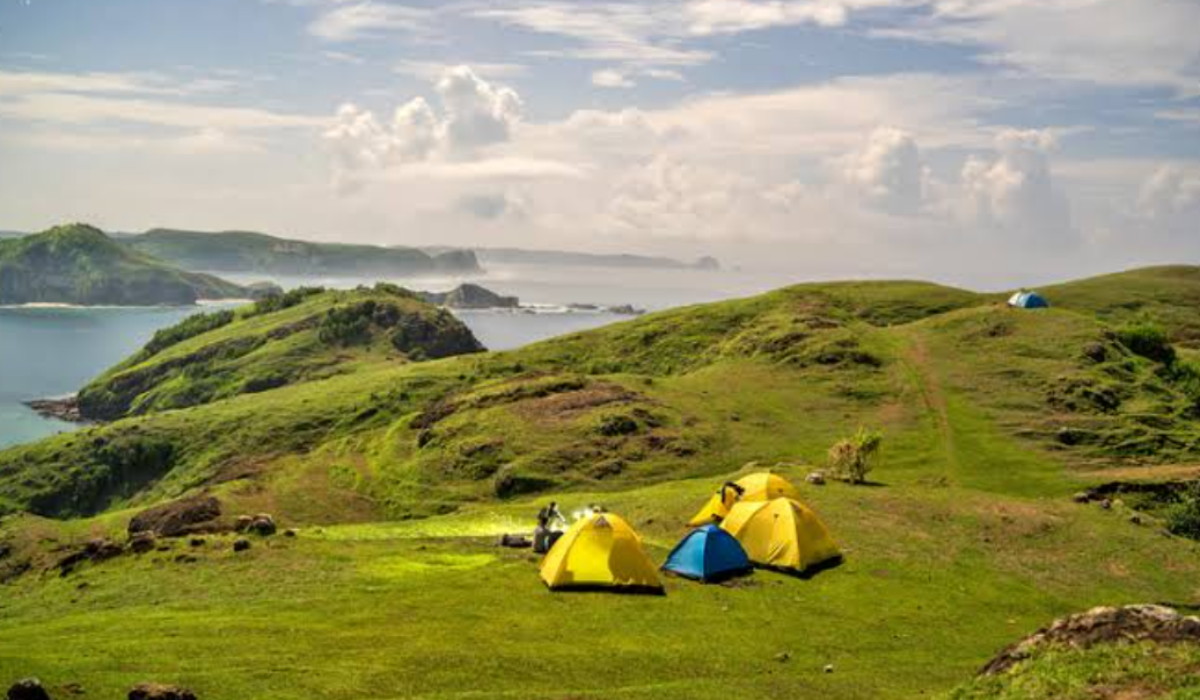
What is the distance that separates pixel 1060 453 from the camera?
75.7 metres

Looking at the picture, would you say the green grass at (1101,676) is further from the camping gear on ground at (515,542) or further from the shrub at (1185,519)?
the shrub at (1185,519)

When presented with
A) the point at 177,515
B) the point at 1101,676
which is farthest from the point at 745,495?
the point at 177,515

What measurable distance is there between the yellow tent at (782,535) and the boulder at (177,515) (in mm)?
43038

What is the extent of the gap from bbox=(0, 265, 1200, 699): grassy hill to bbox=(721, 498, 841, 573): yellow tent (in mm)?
1172

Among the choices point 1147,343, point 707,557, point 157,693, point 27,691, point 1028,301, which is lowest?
point 707,557

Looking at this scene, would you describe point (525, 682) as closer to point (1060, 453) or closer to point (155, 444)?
point (1060, 453)

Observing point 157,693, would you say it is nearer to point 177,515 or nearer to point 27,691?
point 27,691

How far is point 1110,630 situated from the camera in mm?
22875

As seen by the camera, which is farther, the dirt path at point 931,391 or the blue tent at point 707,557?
the dirt path at point 931,391

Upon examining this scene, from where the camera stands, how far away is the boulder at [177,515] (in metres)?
69.8

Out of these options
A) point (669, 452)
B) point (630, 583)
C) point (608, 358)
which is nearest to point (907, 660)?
point (630, 583)

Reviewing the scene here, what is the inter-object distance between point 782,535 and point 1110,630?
20.2 metres

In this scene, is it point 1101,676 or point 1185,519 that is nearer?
point 1101,676

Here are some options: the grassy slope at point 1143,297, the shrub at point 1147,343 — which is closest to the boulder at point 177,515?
the shrub at point 1147,343
